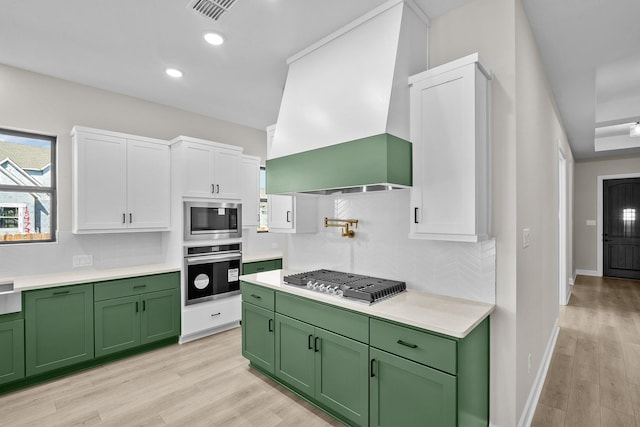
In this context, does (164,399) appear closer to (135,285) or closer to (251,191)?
(135,285)

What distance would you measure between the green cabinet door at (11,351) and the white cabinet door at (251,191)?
8.36 feet

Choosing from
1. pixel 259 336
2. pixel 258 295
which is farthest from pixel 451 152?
pixel 259 336

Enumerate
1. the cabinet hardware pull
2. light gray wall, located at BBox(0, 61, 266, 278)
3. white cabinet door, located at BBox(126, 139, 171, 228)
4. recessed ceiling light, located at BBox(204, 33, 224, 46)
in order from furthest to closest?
white cabinet door, located at BBox(126, 139, 171, 228) → light gray wall, located at BBox(0, 61, 266, 278) → recessed ceiling light, located at BBox(204, 33, 224, 46) → the cabinet hardware pull

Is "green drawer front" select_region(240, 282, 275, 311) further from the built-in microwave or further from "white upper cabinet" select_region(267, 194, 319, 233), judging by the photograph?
the built-in microwave

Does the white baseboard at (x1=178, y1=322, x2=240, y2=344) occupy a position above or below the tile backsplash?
below

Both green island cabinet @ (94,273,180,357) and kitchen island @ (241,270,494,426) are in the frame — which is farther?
green island cabinet @ (94,273,180,357)

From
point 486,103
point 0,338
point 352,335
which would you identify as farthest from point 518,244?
point 0,338

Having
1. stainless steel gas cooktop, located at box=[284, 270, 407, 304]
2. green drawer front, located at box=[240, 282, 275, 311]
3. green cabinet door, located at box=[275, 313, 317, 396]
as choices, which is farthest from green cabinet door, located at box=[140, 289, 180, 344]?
stainless steel gas cooktop, located at box=[284, 270, 407, 304]

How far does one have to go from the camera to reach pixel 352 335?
205 centimetres

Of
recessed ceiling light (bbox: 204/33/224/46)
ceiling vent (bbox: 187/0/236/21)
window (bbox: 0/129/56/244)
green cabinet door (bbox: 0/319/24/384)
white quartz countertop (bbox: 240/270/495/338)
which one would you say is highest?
ceiling vent (bbox: 187/0/236/21)

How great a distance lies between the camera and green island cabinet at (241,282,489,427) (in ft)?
5.46

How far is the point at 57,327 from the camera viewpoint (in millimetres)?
2863

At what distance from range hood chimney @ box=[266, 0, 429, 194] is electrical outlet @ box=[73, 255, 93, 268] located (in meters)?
2.36

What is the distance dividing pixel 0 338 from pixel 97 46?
2.55m
